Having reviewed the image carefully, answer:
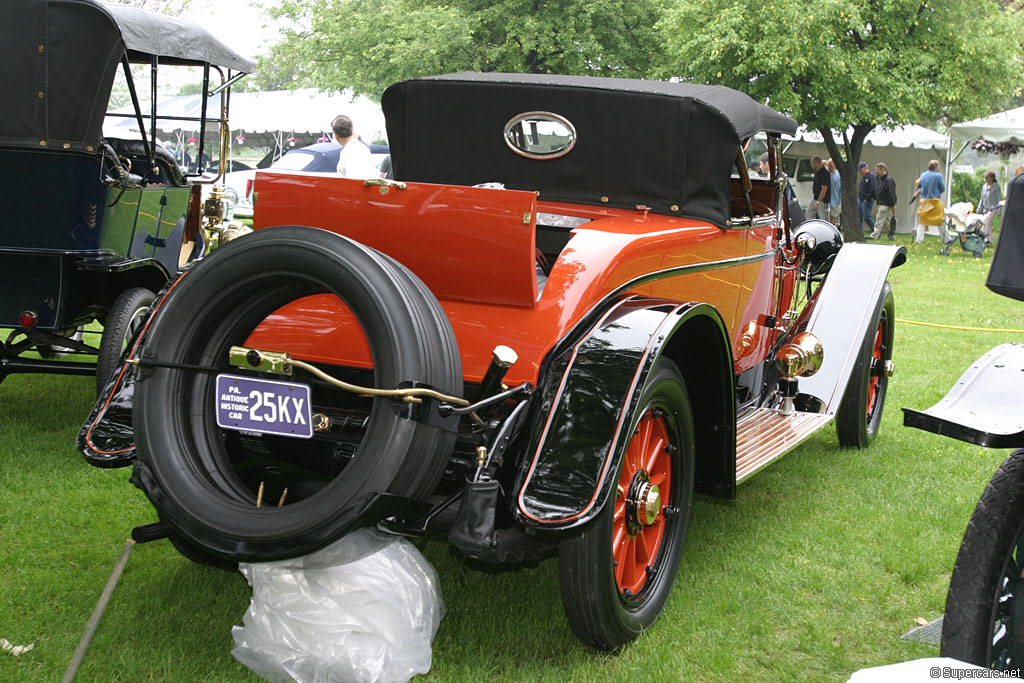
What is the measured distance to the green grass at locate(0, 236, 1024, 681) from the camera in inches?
114

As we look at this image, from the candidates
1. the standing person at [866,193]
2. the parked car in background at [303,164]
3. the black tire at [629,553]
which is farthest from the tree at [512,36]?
the black tire at [629,553]

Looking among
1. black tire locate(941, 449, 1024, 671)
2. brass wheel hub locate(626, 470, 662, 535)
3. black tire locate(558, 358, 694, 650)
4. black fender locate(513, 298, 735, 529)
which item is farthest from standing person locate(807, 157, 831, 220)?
black tire locate(941, 449, 1024, 671)

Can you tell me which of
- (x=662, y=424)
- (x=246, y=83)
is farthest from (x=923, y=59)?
(x=246, y=83)

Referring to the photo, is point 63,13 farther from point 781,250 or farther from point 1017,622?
point 1017,622

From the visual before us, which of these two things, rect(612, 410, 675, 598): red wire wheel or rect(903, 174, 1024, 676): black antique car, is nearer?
rect(903, 174, 1024, 676): black antique car

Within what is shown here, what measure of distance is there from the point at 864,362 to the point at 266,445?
3313 millimetres

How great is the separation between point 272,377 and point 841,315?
10.9 feet

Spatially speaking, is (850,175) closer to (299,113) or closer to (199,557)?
(299,113)

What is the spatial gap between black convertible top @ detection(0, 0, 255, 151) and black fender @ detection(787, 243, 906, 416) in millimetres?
3739

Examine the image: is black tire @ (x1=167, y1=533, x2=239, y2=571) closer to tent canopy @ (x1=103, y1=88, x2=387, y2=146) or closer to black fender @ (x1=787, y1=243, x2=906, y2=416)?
black fender @ (x1=787, y1=243, x2=906, y2=416)

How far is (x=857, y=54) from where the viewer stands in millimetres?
17719

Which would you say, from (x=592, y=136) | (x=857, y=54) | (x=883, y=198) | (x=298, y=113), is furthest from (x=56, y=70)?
(x=298, y=113)

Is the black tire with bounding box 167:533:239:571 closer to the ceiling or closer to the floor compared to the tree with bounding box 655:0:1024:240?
closer to the floor

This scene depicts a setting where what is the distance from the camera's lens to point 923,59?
17.4m
